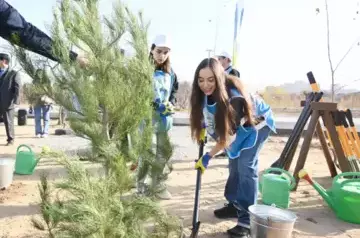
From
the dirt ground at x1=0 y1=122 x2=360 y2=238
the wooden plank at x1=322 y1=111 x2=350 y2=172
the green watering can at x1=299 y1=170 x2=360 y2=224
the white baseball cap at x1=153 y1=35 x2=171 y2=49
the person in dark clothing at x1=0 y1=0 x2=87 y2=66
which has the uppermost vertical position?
the white baseball cap at x1=153 y1=35 x2=171 y2=49

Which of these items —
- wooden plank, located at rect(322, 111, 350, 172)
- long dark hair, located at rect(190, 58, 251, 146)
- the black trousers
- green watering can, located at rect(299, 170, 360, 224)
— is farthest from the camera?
the black trousers

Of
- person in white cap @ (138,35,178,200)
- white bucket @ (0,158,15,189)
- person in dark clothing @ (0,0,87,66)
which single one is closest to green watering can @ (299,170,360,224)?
person in white cap @ (138,35,178,200)

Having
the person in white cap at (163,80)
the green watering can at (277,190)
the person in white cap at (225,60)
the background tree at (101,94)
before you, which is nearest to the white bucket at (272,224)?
the person in white cap at (163,80)

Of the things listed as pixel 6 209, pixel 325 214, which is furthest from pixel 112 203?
pixel 325 214

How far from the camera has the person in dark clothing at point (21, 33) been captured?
4.27 feet

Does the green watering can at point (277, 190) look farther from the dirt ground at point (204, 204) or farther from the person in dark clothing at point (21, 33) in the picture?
the person in dark clothing at point (21, 33)

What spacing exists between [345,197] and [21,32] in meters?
3.08

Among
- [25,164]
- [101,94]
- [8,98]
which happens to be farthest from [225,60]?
[8,98]

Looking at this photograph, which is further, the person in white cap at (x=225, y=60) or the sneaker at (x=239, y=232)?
the person in white cap at (x=225, y=60)

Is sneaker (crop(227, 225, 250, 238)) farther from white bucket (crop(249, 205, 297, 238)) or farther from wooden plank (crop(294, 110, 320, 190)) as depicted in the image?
wooden plank (crop(294, 110, 320, 190))

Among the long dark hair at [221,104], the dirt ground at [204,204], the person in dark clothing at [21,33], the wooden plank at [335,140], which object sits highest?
the person in dark clothing at [21,33]

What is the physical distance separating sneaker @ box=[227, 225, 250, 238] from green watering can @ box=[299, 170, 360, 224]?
2.51 ft

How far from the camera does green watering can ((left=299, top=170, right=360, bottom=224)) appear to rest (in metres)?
3.03

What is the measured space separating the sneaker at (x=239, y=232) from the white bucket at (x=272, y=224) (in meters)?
0.28
